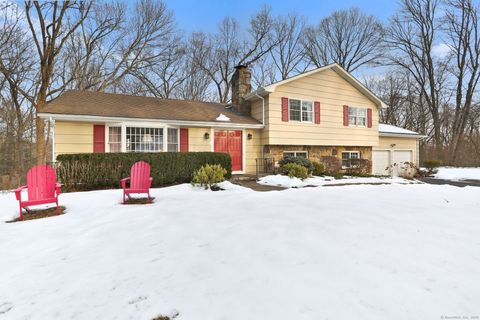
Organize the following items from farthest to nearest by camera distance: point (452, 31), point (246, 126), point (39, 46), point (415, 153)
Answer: point (452, 31), point (415, 153), point (39, 46), point (246, 126)

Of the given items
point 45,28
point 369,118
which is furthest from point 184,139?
point 45,28

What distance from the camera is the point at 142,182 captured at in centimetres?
604

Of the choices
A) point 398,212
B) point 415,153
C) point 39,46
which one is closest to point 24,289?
point 398,212

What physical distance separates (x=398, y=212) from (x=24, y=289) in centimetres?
520

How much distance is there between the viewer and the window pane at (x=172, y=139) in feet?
34.1

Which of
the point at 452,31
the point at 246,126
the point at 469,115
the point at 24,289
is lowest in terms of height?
the point at 24,289

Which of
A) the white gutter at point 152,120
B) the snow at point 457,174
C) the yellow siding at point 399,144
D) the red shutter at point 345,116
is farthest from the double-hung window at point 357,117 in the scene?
the white gutter at point 152,120

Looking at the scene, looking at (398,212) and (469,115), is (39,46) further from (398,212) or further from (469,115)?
(469,115)

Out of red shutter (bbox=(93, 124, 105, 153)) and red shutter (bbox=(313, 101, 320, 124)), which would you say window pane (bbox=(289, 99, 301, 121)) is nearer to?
red shutter (bbox=(313, 101, 320, 124))

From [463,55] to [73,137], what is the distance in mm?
26761

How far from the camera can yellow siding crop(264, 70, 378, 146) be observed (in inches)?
455

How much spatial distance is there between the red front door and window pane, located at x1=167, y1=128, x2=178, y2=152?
5.59 ft

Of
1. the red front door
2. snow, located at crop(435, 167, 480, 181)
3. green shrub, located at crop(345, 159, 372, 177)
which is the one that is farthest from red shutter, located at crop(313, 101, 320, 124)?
snow, located at crop(435, 167, 480, 181)

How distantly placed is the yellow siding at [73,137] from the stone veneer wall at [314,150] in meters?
7.18
